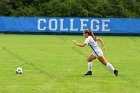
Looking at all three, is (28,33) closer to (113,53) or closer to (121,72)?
(113,53)

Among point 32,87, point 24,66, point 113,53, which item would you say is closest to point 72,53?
point 113,53

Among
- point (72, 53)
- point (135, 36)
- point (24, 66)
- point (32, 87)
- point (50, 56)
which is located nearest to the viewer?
point (32, 87)

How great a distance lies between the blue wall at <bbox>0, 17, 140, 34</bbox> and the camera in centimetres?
4997

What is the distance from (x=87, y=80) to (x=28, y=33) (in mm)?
33808

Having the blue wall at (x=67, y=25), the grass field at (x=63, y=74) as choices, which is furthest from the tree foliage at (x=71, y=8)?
the grass field at (x=63, y=74)

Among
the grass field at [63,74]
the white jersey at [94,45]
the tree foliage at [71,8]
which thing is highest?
the white jersey at [94,45]

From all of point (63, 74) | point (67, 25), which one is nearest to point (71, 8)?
point (67, 25)

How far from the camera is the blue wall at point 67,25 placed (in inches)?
1967

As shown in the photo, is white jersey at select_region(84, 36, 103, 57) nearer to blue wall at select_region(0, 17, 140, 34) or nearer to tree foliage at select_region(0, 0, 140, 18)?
blue wall at select_region(0, 17, 140, 34)

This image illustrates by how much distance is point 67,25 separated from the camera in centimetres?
5041

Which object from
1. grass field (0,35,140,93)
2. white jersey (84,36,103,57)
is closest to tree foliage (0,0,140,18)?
grass field (0,35,140,93)

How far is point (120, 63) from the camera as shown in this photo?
23797 millimetres

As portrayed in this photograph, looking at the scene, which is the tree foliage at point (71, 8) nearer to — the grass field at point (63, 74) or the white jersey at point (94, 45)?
the grass field at point (63, 74)

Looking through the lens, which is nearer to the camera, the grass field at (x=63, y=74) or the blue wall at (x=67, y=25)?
the grass field at (x=63, y=74)
